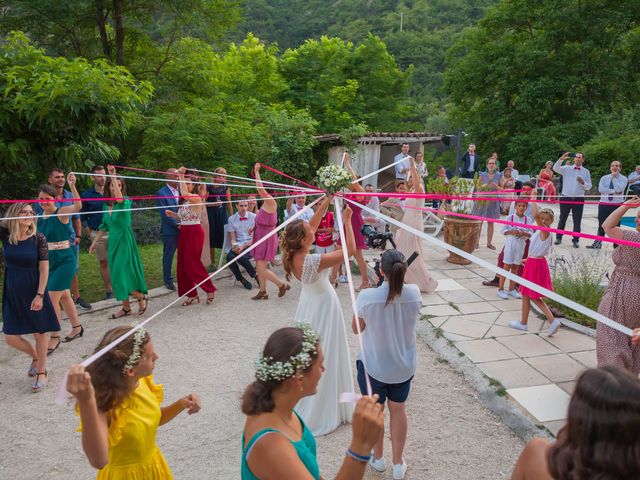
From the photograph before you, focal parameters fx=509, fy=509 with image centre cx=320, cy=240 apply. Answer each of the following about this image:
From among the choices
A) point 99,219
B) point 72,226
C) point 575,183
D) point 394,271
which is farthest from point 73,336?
point 575,183

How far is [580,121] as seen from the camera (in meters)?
25.3

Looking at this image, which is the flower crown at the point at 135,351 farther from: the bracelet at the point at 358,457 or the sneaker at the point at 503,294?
the sneaker at the point at 503,294

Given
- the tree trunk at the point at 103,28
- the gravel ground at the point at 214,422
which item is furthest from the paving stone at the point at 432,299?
the tree trunk at the point at 103,28

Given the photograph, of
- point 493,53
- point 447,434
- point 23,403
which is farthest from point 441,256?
point 493,53

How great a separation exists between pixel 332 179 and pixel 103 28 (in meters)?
11.7

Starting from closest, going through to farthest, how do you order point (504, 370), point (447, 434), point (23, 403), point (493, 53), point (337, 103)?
point (447, 434)
point (23, 403)
point (504, 370)
point (337, 103)
point (493, 53)

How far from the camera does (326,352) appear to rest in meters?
4.35

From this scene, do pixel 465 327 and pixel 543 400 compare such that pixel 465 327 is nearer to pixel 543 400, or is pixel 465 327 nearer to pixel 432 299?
pixel 432 299

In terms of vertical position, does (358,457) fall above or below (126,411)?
above

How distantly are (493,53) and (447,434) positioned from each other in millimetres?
27578

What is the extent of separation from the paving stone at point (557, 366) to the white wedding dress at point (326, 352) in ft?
7.37

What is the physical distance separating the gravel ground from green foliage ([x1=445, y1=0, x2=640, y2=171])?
73.9 feet

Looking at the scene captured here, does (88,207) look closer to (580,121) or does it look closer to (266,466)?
(266,466)

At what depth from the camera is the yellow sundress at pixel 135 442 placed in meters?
2.49
